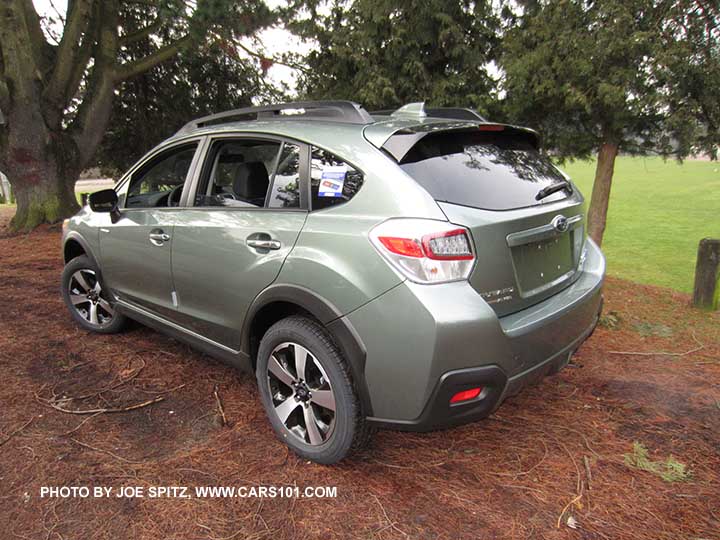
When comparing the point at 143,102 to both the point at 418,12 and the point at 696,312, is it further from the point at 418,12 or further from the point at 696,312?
the point at 696,312

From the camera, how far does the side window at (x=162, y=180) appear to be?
3344 millimetres

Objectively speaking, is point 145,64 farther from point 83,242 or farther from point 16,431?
point 16,431

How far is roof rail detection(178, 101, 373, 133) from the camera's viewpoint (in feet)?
8.48

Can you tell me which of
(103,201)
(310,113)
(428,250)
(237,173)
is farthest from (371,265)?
(103,201)

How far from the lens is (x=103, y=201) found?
142 inches

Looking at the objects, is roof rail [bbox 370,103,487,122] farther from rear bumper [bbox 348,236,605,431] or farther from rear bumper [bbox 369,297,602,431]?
rear bumper [bbox 369,297,602,431]

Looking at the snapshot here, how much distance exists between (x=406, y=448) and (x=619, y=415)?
134cm

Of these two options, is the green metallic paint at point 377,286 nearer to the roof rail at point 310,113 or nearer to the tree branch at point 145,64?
the roof rail at point 310,113

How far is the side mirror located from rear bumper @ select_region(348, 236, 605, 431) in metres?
2.44

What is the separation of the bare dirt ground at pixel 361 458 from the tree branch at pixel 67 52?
24.1ft

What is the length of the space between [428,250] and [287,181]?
975mm

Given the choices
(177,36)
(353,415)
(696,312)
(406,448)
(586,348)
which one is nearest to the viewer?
(353,415)

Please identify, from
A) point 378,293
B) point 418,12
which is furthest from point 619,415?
point 418,12

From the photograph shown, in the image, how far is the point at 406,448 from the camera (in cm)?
264
